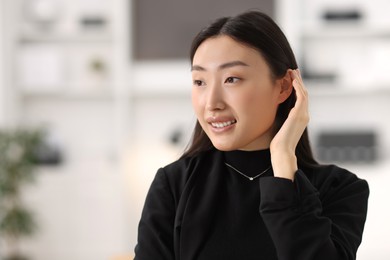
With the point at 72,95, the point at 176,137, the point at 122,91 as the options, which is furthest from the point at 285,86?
the point at 72,95

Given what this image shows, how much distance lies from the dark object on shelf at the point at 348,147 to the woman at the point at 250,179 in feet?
12.0

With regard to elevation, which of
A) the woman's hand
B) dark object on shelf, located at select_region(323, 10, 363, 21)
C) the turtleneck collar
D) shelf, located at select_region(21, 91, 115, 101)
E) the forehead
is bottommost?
shelf, located at select_region(21, 91, 115, 101)

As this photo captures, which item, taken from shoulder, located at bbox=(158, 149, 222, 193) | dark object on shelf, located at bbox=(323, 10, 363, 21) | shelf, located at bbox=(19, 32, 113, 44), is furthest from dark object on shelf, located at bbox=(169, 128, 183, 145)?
shoulder, located at bbox=(158, 149, 222, 193)

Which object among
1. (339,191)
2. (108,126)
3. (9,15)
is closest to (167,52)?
(108,126)

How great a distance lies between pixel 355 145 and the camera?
16.1 ft

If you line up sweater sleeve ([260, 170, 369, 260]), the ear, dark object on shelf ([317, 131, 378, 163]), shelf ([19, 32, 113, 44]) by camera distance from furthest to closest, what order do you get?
shelf ([19, 32, 113, 44])
dark object on shelf ([317, 131, 378, 163])
the ear
sweater sleeve ([260, 170, 369, 260])

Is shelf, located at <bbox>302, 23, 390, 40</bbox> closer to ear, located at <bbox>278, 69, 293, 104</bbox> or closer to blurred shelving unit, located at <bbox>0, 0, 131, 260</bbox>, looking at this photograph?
blurred shelving unit, located at <bbox>0, 0, 131, 260</bbox>

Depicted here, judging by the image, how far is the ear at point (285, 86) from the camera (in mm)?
1245

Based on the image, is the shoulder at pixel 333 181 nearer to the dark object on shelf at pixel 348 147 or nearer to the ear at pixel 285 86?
the ear at pixel 285 86

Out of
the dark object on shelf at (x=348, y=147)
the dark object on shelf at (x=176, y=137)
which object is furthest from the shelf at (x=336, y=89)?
the dark object on shelf at (x=176, y=137)

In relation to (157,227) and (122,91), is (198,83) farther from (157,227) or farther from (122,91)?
(122,91)

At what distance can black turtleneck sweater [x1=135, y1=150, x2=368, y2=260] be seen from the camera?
1148mm

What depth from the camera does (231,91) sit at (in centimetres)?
118

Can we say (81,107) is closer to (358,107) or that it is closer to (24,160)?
(24,160)
